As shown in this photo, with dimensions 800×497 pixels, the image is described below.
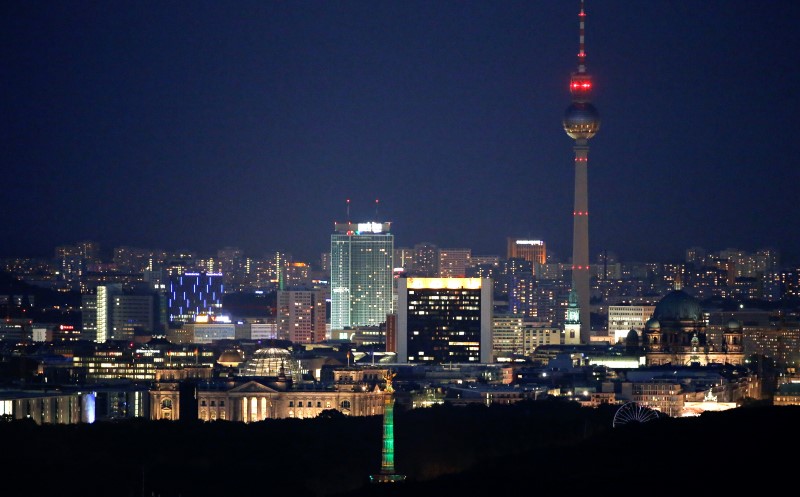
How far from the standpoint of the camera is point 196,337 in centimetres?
17225

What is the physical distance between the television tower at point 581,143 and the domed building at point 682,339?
380 inches

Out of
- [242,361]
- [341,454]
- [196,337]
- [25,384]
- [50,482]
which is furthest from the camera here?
[196,337]

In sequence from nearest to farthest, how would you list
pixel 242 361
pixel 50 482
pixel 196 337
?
1. pixel 50 482
2. pixel 242 361
3. pixel 196 337

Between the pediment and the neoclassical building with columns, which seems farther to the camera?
the pediment

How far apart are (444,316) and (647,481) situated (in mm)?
68877

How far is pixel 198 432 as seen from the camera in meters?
93.8

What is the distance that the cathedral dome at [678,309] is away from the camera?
143 m

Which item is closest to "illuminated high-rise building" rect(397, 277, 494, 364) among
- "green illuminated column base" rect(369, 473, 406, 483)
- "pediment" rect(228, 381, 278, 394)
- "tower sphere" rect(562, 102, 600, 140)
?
"tower sphere" rect(562, 102, 600, 140)

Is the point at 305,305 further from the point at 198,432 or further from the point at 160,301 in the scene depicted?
the point at 198,432

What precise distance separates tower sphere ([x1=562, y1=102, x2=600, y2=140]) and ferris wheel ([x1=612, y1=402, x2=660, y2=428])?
4880 centimetres

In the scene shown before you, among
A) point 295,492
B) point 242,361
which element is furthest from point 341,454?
point 242,361

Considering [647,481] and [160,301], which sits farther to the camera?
[160,301]

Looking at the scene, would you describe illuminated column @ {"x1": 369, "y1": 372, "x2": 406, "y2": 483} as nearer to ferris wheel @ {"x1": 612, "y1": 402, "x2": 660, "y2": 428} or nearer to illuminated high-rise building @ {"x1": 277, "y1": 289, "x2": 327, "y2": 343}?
ferris wheel @ {"x1": 612, "y1": 402, "x2": 660, "y2": 428}

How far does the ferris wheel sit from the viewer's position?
325 feet
